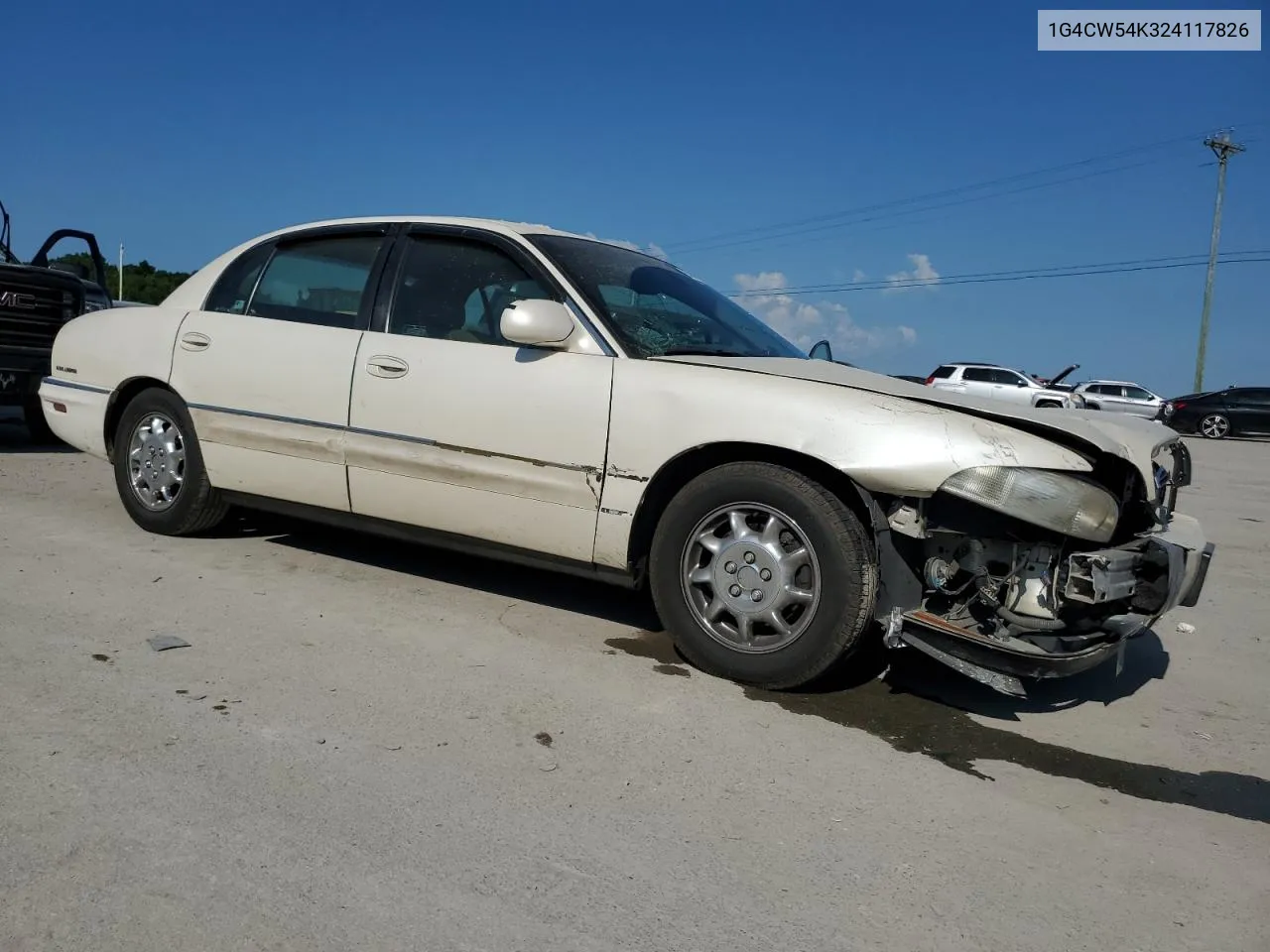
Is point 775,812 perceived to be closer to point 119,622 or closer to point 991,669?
point 991,669

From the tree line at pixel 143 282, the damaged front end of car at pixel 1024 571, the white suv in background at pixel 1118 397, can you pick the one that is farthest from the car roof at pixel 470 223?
the tree line at pixel 143 282

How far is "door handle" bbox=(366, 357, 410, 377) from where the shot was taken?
4258 millimetres

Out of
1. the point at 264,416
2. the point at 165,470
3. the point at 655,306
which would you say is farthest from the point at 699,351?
the point at 165,470

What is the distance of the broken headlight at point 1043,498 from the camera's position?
3.08 metres

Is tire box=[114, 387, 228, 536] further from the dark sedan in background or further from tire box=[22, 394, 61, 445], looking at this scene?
the dark sedan in background

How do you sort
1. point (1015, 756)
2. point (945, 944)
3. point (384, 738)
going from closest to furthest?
point (945, 944) < point (384, 738) < point (1015, 756)

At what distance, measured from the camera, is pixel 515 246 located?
168 inches

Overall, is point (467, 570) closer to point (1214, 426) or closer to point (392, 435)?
point (392, 435)

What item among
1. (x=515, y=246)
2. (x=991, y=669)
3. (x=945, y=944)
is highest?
(x=515, y=246)

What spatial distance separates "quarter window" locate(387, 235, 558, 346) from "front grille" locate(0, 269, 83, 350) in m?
5.55

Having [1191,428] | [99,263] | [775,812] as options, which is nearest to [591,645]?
[775,812]

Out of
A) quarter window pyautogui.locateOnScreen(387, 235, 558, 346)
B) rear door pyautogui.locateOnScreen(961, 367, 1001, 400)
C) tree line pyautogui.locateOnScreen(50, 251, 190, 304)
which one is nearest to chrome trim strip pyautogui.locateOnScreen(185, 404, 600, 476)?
quarter window pyautogui.locateOnScreen(387, 235, 558, 346)

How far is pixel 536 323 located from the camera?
3.76 metres

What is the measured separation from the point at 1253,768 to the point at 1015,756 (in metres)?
0.78
